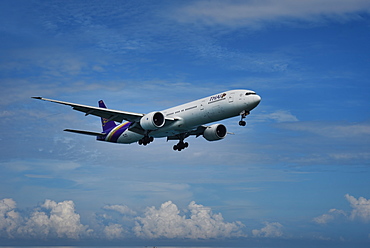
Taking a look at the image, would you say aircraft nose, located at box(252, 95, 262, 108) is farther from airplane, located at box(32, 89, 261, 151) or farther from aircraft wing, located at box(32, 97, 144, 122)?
aircraft wing, located at box(32, 97, 144, 122)

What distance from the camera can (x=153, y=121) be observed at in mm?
58188

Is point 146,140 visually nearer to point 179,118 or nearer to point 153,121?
point 153,121

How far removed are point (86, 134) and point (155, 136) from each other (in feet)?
32.0

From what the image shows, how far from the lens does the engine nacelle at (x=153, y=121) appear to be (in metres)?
58.3

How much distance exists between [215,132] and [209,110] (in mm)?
10304

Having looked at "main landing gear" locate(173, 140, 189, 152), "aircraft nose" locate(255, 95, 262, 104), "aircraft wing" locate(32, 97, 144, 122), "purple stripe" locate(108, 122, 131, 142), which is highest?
"aircraft nose" locate(255, 95, 262, 104)

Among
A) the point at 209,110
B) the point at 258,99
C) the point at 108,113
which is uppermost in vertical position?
the point at 258,99

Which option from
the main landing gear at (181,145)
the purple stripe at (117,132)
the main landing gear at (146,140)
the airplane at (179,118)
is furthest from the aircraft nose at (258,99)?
the purple stripe at (117,132)

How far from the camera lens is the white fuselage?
53375 millimetres

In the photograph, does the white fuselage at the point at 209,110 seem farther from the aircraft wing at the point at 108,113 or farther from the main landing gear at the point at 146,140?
the aircraft wing at the point at 108,113

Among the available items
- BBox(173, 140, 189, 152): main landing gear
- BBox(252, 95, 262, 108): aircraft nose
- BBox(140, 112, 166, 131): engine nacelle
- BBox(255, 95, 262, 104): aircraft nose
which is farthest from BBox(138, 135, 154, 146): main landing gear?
BBox(255, 95, 262, 104): aircraft nose

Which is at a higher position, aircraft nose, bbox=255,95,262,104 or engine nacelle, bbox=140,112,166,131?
aircraft nose, bbox=255,95,262,104

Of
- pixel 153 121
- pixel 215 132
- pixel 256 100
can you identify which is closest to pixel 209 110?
pixel 256 100

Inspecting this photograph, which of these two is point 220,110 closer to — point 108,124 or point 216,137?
point 216,137
